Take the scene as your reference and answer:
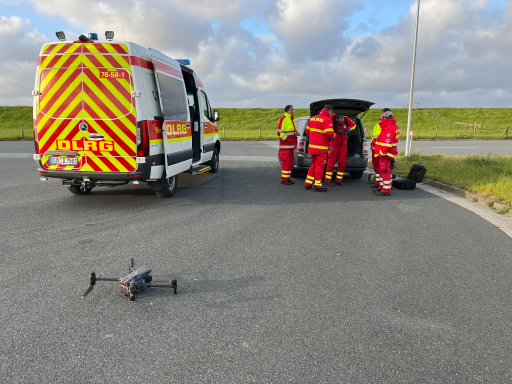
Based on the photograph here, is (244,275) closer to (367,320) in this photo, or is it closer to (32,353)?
(367,320)

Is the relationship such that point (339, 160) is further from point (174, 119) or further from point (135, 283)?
point (135, 283)

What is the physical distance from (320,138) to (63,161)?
16.6 ft

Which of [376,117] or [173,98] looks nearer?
[173,98]

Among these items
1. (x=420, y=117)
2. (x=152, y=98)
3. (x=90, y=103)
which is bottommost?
(x=90, y=103)

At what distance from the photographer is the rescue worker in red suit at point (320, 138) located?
8094 mm

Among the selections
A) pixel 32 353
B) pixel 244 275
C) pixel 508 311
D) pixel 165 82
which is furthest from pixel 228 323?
pixel 165 82

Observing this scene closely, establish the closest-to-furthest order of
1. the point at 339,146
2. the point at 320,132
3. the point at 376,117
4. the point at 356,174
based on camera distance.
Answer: the point at 320,132, the point at 339,146, the point at 356,174, the point at 376,117

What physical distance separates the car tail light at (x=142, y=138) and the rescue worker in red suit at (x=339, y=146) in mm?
4704

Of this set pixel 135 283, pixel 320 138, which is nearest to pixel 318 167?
pixel 320 138

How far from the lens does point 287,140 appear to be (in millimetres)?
9203

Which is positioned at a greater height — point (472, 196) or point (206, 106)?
point (206, 106)

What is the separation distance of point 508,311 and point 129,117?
5476 millimetres

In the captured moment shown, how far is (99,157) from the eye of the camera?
6.14 meters

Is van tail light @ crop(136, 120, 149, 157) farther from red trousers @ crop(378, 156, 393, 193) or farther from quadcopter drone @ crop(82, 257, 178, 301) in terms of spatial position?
red trousers @ crop(378, 156, 393, 193)
